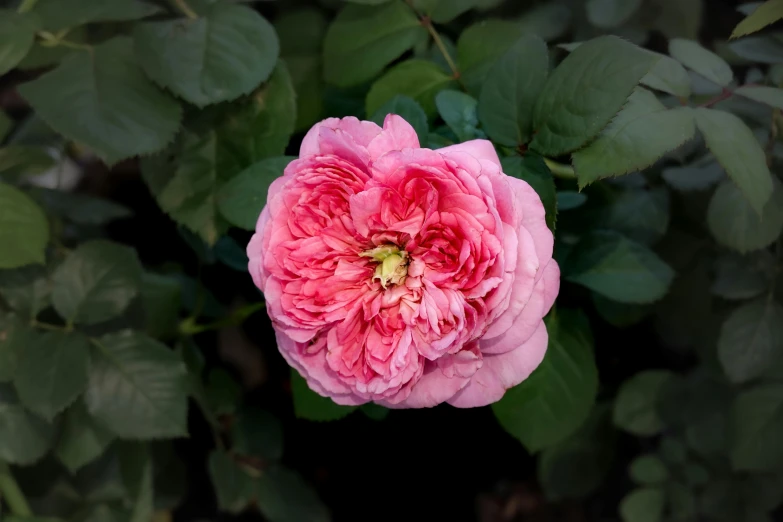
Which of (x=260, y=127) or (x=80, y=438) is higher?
(x=260, y=127)

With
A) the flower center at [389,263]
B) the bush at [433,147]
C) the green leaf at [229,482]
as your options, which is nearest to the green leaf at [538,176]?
the bush at [433,147]

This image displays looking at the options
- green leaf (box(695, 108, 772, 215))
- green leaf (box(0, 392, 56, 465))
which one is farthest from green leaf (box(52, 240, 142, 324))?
green leaf (box(695, 108, 772, 215))

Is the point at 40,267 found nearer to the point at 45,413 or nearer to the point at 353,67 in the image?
the point at 45,413

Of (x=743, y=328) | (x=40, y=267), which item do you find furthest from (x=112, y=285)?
(x=743, y=328)

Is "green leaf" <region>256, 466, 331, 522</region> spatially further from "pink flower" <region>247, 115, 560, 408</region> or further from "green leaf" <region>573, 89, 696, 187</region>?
"green leaf" <region>573, 89, 696, 187</region>

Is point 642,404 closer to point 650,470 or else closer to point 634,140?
point 650,470

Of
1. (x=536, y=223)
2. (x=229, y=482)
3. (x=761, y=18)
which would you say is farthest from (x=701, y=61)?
(x=229, y=482)

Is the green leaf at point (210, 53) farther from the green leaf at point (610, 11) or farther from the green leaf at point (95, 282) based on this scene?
the green leaf at point (610, 11)
